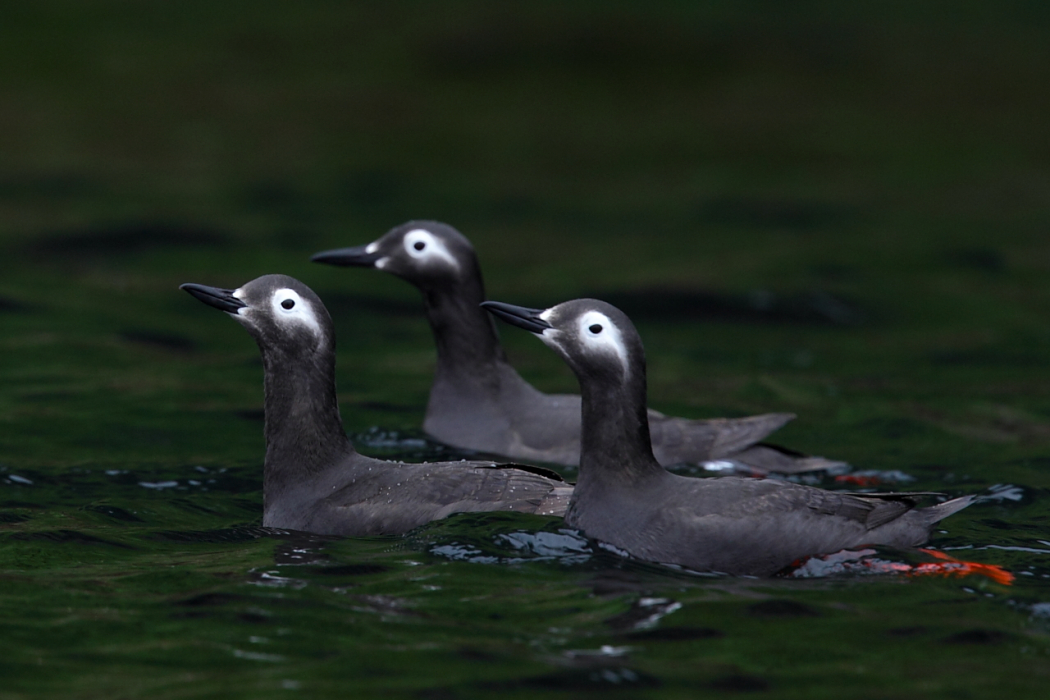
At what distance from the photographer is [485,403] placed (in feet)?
39.2

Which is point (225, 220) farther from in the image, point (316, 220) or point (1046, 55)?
point (1046, 55)

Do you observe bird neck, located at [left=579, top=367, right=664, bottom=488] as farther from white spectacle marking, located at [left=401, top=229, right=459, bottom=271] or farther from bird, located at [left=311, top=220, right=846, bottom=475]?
white spectacle marking, located at [left=401, top=229, right=459, bottom=271]

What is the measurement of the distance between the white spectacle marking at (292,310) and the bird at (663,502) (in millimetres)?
1213

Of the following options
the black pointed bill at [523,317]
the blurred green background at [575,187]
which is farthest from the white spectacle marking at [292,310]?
the blurred green background at [575,187]

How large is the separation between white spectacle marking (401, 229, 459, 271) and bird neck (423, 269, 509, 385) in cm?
32

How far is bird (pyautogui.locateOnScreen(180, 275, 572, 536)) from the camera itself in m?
8.77

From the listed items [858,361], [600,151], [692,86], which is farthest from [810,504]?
[692,86]

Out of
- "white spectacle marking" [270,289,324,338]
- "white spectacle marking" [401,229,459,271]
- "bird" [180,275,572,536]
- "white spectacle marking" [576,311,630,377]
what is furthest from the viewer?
"white spectacle marking" [401,229,459,271]

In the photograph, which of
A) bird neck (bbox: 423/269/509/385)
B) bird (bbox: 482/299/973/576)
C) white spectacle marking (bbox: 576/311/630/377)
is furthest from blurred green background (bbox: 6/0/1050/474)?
white spectacle marking (bbox: 576/311/630/377)

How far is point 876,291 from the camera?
1912 cm

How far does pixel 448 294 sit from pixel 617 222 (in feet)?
37.5

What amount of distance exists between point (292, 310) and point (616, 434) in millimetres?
2155

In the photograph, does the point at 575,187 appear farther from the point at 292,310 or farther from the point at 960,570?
the point at 960,570

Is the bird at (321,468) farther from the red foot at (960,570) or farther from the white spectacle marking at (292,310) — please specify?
the red foot at (960,570)
